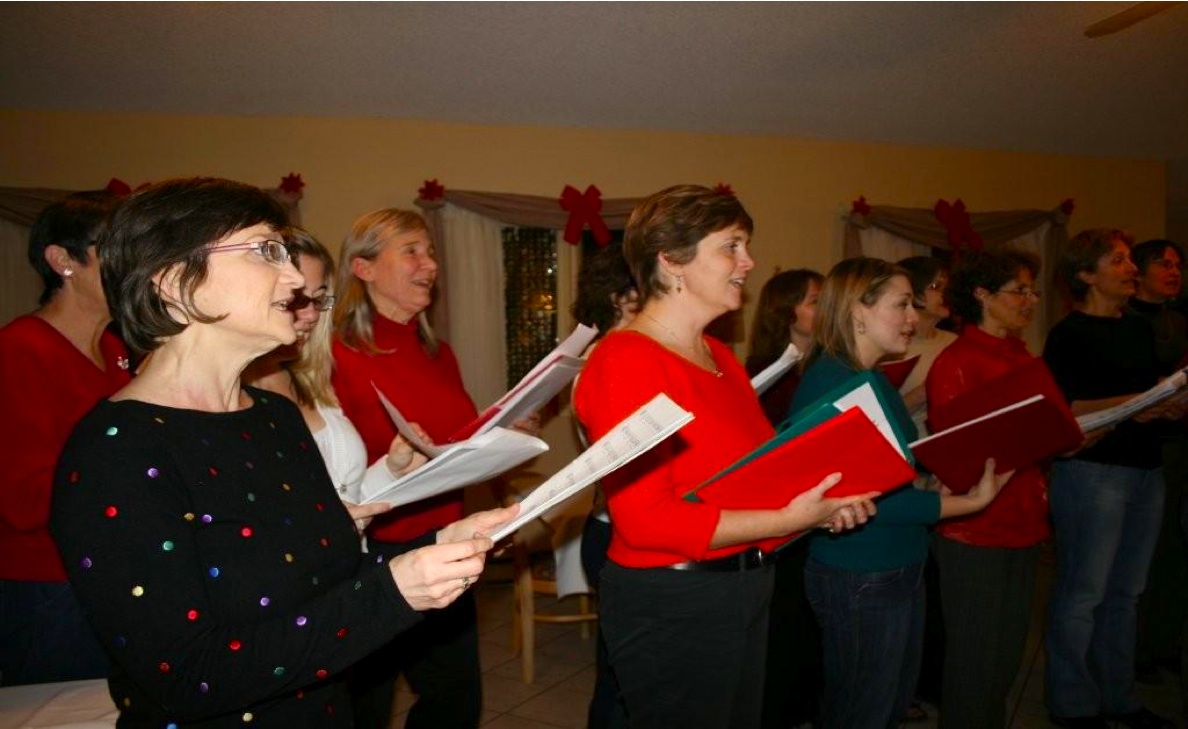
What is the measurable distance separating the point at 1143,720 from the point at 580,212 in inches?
170

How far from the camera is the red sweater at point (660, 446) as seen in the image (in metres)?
1.61

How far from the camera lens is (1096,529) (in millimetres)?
2811

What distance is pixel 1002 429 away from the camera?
199 cm

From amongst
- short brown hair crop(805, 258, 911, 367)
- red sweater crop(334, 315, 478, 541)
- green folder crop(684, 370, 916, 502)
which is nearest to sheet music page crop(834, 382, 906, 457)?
green folder crop(684, 370, 916, 502)

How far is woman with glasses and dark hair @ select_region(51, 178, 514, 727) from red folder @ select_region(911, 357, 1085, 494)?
1335 mm

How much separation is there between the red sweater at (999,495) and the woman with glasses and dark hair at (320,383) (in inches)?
58.5

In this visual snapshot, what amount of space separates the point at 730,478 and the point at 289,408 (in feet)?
2.67

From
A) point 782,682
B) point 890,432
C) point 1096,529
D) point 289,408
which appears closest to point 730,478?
point 890,432

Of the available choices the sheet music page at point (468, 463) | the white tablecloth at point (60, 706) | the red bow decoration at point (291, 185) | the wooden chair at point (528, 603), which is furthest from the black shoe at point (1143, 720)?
the red bow decoration at point (291, 185)

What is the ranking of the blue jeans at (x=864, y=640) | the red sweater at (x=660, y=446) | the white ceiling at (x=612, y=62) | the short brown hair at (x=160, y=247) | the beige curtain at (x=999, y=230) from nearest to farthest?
the short brown hair at (x=160, y=247)
the red sweater at (x=660, y=446)
the blue jeans at (x=864, y=640)
the white ceiling at (x=612, y=62)
the beige curtain at (x=999, y=230)

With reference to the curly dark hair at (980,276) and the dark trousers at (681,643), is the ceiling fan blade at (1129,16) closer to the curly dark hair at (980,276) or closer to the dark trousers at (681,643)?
the curly dark hair at (980,276)

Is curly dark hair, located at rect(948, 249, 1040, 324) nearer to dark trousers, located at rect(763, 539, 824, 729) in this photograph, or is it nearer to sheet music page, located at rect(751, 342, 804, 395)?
sheet music page, located at rect(751, 342, 804, 395)

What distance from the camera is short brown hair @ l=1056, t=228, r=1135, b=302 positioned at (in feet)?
9.91

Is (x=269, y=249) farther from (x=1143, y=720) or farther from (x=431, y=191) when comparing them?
(x=431, y=191)
